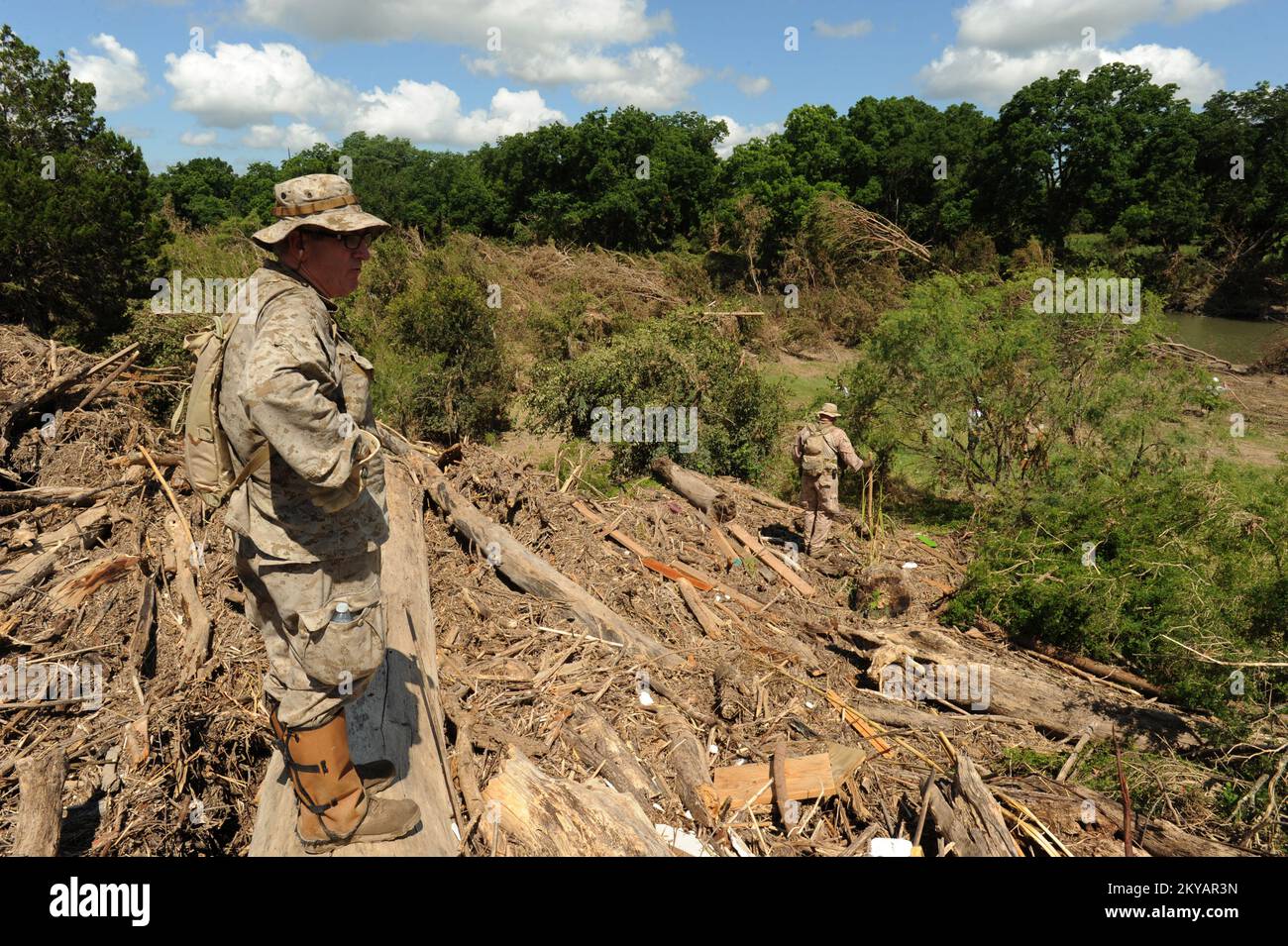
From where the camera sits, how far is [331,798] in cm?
292

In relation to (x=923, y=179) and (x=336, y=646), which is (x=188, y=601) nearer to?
(x=336, y=646)

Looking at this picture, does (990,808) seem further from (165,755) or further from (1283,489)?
(1283,489)

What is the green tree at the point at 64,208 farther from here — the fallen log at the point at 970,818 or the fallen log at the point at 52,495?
the fallen log at the point at 970,818

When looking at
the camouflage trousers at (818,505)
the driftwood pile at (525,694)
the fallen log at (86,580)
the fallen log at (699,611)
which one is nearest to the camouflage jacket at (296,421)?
the driftwood pile at (525,694)

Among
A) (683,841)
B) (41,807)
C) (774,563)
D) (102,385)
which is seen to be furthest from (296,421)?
(774,563)

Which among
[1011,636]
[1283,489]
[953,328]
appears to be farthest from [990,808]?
[953,328]

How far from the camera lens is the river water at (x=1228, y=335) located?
78.9ft

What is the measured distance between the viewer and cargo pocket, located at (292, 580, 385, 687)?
2896mm

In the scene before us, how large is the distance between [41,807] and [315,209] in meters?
2.53

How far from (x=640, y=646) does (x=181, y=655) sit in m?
2.92

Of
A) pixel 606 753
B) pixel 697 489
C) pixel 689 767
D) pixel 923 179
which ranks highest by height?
pixel 923 179

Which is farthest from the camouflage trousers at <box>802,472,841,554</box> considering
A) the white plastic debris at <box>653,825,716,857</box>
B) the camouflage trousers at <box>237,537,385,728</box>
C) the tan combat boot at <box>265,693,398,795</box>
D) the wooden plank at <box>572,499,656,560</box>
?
the camouflage trousers at <box>237,537,385,728</box>

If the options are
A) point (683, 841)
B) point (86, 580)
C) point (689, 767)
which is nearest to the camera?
point (683, 841)

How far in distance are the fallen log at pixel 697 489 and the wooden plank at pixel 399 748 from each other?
5.46 metres
